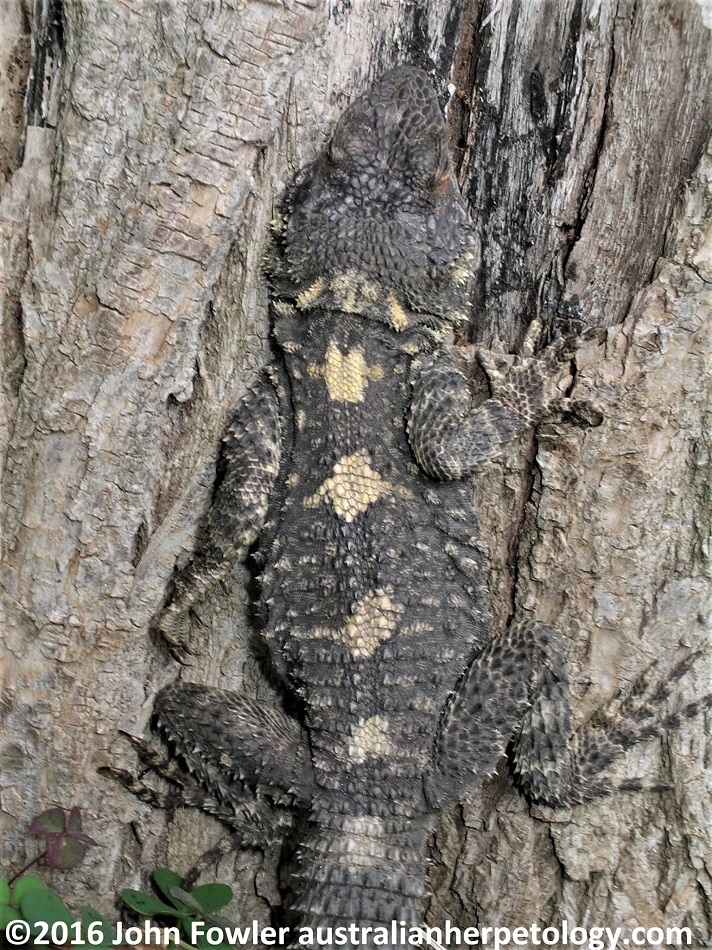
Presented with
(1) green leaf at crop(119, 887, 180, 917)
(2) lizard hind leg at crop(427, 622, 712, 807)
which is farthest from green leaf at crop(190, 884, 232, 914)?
(2) lizard hind leg at crop(427, 622, 712, 807)

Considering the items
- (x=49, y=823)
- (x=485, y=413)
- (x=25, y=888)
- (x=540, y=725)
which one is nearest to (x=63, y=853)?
(x=49, y=823)

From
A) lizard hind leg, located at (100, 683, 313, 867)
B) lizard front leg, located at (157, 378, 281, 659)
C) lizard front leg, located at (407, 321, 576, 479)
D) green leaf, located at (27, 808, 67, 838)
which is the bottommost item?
green leaf, located at (27, 808, 67, 838)

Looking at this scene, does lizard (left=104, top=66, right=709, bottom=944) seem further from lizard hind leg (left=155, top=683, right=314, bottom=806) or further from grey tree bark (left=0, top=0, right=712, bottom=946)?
grey tree bark (left=0, top=0, right=712, bottom=946)

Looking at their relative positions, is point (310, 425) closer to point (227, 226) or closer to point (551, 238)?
point (227, 226)

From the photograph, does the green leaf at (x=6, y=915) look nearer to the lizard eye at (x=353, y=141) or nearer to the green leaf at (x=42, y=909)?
the green leaf at (x=42, y=909)

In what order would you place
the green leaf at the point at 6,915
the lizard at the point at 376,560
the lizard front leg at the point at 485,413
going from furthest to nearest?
the lizard front leg at the point at 485,413 < the lizard at the point at 376,560 < the green leaf at the point at 6,915

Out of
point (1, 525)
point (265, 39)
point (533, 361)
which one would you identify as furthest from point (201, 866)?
point (265, 39)

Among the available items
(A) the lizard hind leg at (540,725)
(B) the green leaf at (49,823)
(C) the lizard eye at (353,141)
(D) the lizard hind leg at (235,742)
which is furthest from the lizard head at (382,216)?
(B) the green leaf at (49,823)
